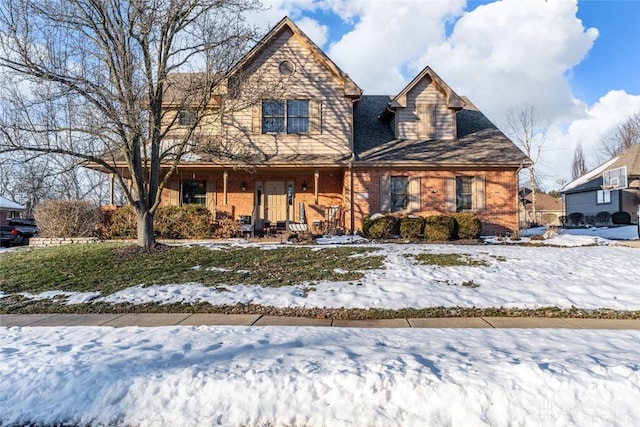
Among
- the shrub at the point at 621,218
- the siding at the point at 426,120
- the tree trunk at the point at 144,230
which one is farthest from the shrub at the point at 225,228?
the shrub at the point at 621,218

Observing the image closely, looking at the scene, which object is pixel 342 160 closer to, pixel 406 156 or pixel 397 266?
pixel 406 156

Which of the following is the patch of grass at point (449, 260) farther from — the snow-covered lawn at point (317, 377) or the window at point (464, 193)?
the window at point (464, 193)

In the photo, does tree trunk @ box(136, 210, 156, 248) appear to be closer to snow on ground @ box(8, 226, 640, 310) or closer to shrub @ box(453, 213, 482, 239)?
snow on ground @ box(8, 226, 640, 310)

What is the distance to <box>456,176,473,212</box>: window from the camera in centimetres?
1650

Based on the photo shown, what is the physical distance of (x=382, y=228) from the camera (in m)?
14.1

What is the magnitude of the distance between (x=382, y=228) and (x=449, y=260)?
472cm

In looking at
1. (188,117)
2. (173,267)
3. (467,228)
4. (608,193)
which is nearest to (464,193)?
(467,228)

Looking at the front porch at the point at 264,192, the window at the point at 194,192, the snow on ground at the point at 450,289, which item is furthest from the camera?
the window at the point at 194,192

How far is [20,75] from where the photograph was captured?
9742mm

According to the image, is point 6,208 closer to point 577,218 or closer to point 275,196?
point 275,196

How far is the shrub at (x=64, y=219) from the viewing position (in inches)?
563

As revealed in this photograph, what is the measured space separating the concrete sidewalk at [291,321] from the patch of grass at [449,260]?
10.1 feet

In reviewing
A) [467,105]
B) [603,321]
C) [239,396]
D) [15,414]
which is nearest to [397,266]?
[603,321]

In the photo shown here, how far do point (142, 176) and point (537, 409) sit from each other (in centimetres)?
1112
